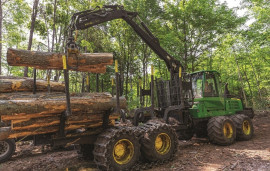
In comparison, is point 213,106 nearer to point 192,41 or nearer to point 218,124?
point 218,124

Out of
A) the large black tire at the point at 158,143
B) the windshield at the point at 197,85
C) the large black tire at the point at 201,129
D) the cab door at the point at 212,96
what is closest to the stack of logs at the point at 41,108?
the large black tire at the point at 158,143

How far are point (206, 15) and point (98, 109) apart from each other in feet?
40.0

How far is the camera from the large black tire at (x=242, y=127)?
7.69 meters

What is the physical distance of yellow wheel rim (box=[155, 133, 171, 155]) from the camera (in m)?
5.32

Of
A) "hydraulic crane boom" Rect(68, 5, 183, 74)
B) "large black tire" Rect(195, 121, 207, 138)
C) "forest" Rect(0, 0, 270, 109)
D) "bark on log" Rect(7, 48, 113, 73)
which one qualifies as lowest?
"large black tire" Rect(195, 121, 207, 138)

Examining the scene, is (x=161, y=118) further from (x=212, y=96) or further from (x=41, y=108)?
(x=41, y=108)

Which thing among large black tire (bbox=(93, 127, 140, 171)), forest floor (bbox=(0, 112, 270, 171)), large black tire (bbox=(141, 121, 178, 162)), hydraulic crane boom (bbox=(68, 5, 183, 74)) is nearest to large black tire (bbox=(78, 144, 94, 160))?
forest floor (bbox=(0, 112, 270, 171))

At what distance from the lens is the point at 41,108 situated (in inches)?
154

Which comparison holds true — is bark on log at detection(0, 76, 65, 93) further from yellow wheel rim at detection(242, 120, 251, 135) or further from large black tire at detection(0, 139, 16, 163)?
yellow wheel rim at detection(242, 120, 251, 135)

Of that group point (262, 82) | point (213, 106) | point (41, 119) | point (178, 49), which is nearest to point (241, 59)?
point (262, 82)

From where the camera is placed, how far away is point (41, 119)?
4113 millimetres

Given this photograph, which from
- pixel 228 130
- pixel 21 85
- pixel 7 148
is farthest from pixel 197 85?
pixel 7 148

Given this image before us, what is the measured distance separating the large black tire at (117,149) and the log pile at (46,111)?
624mm

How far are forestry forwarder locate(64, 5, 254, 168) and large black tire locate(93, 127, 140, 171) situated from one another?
1.14 meters
